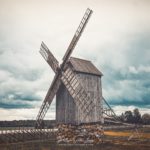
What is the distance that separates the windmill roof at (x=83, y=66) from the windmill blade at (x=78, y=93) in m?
0.71

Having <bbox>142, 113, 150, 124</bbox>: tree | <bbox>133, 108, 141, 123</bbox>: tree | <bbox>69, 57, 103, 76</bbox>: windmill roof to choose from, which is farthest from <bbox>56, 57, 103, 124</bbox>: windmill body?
<bbox>142, 113, 150, 124</bbox>: tree

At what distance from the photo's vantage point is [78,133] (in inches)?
1033

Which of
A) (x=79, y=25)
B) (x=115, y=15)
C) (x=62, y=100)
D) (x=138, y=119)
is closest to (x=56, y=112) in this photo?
(x=62, y=100)

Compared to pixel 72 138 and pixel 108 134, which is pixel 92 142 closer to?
pixel 72 138

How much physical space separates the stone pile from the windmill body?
0.55 meters

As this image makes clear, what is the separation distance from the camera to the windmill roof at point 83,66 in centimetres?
2724

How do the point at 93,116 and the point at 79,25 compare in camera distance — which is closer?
the point at 79,25

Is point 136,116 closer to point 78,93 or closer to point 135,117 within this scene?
point 135,117

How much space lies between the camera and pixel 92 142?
24.5 meters

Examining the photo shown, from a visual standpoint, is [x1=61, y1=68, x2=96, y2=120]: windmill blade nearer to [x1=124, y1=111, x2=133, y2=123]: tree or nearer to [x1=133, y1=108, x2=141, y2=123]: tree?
[x1=124, y1=111, x2=133, y2=123]: tree

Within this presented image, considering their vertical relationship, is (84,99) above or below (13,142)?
above

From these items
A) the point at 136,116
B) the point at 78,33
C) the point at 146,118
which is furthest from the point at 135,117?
the point at 78,33

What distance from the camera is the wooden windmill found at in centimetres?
2595

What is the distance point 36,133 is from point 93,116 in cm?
482
